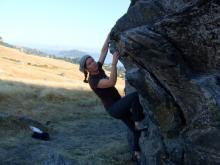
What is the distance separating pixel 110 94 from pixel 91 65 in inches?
65.2

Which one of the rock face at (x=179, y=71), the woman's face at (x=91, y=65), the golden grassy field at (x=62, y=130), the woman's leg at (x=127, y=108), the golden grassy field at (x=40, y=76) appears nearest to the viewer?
the rock face at (x=179, y=71)

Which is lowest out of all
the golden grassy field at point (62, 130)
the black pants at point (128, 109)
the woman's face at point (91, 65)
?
the golden grassy field at point (62, 130)

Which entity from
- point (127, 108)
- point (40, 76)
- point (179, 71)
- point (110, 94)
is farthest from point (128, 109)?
point (40, 76)

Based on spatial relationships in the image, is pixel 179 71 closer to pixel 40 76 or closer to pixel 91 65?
pixel 91 65

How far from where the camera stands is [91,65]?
18.4 meters

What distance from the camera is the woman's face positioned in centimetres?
1828

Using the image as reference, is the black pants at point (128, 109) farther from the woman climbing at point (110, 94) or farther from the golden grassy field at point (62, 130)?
the golden grassy field at point (62, 130)

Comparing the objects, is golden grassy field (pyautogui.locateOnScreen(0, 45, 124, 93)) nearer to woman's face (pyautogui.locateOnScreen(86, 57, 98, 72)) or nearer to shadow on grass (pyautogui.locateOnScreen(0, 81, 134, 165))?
shadow on grass (pyautogui.locateOnScreen(0, 81, 134, 165))

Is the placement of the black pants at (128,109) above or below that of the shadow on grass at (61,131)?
above

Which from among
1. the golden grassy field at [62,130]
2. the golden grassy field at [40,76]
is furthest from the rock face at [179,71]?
the golden grassy field at [40,76]

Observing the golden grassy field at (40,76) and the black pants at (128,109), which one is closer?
the black pants at (128,109)

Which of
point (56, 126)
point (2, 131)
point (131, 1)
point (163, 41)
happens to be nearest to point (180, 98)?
point (163, 41)

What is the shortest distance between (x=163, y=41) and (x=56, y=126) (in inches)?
911

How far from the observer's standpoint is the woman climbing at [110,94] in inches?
725
